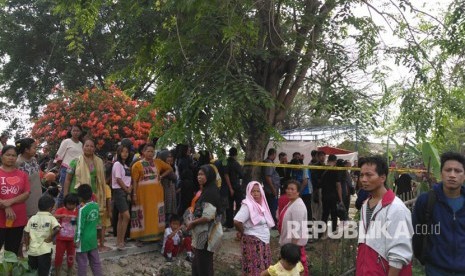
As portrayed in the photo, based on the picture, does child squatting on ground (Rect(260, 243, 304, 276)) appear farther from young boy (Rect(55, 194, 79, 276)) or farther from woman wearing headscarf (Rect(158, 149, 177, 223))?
woman wearing headscarf (Rect(158, 149, 177, 223))

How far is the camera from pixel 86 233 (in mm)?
5383

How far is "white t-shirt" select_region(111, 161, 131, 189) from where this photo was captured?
6609 millimetres

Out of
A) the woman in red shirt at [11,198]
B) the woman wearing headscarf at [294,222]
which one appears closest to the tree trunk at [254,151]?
the woman wearing headscarf at [294,222]

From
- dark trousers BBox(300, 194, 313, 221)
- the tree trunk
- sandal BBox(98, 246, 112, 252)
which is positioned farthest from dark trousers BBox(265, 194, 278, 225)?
sandal BBox(98, 246, 112, 252)

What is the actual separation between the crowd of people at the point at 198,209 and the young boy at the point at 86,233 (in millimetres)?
11

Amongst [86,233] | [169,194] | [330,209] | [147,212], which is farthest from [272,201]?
[86,233]

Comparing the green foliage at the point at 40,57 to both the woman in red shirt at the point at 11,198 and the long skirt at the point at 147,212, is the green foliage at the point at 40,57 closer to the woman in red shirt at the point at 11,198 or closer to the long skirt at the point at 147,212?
the long skirt at the point at 147,212

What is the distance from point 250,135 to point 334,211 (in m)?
2.17

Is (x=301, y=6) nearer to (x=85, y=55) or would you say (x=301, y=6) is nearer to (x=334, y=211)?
(x=334, y=211)

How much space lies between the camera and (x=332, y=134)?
58.9 feet

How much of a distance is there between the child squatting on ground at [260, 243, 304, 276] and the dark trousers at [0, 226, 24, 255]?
9.03 ft

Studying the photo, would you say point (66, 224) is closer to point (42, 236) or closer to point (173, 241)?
point (42, 236)

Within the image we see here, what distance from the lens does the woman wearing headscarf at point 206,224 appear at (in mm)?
5430

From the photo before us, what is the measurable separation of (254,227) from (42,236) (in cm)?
230
